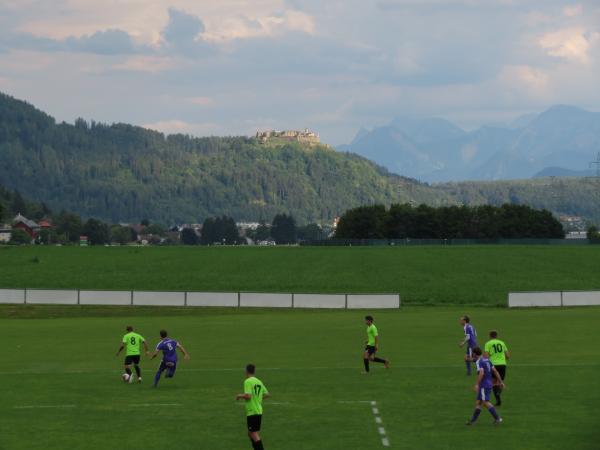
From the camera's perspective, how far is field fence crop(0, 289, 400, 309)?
8725 cm

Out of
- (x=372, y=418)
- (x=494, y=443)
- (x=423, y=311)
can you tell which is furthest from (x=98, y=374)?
(x=423, y=311)

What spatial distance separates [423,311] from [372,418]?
52.7 meters

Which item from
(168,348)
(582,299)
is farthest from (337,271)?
(168,348)

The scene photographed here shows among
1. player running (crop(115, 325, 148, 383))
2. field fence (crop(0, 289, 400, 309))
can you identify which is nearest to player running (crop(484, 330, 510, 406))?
player running (crop(115, 325, 148, 383))

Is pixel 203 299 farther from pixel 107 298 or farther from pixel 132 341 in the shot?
pixel 132 341

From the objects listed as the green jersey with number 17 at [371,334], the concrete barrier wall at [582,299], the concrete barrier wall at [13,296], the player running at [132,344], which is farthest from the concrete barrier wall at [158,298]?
the green jersey with number 17 at [371,334]

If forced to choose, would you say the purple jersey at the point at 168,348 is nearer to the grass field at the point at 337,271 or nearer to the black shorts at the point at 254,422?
the black shorts at the point at 254,422

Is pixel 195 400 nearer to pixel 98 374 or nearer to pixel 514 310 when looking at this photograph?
pixel 98 374

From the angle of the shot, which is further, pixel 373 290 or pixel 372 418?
pixel 373 290

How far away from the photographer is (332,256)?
162 m

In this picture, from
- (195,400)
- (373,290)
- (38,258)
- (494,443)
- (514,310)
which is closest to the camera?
(494,443)

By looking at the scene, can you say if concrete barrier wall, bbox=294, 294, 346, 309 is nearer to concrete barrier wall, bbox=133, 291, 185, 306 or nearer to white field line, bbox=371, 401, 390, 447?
concrete barrier wall, bbox=133, 291, 185, 306

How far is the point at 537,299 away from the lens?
87312 mm

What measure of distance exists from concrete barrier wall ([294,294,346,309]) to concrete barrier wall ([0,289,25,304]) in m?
25.1
